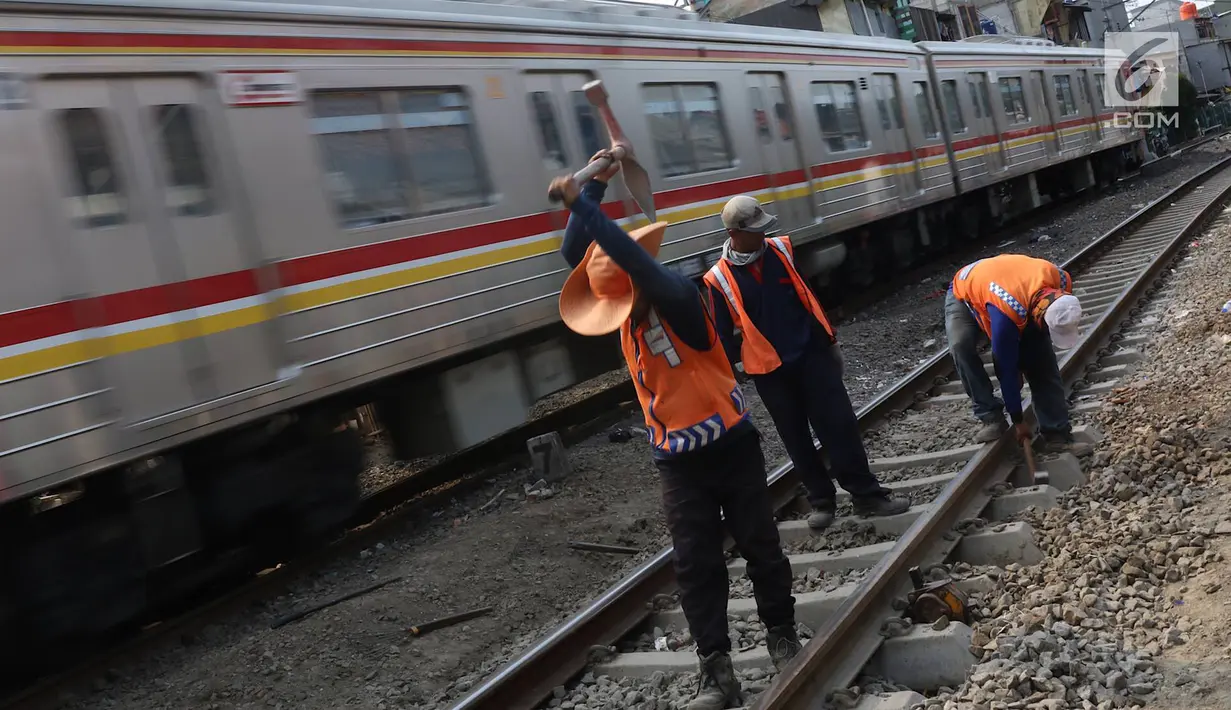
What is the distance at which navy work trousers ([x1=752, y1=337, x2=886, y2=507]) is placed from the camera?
543 centimetres

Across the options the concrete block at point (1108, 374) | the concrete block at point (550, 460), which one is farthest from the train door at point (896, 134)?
the concrete block at point (550, 460)

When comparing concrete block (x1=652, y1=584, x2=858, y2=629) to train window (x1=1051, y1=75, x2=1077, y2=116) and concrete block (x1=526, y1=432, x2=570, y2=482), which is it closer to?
concrete block (x1=526, y1=432, x2=570, y2=482)

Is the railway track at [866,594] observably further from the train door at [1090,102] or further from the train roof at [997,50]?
the train door at [1090,102]

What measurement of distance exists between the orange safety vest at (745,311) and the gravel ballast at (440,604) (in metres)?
1.08

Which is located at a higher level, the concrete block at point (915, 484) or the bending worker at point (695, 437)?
the bending worker at point (695, 437)

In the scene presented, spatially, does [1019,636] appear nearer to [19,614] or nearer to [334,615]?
[334,615]

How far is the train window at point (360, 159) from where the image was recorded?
6.66m

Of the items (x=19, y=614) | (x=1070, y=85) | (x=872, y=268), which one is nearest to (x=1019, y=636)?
(x=19, y=614)

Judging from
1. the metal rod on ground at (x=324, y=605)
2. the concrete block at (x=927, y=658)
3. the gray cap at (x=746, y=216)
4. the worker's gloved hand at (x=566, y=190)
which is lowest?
the concrete block at (x=927, y=658)

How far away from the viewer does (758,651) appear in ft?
13.9

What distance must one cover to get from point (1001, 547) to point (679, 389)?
1874 mm

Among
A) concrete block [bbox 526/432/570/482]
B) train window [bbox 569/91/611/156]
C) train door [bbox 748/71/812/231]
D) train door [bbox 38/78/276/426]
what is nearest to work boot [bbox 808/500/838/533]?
concrete block [bbox 526/432/570/482]

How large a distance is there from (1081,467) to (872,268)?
8.79 m

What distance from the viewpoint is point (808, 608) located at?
4.50 meters
